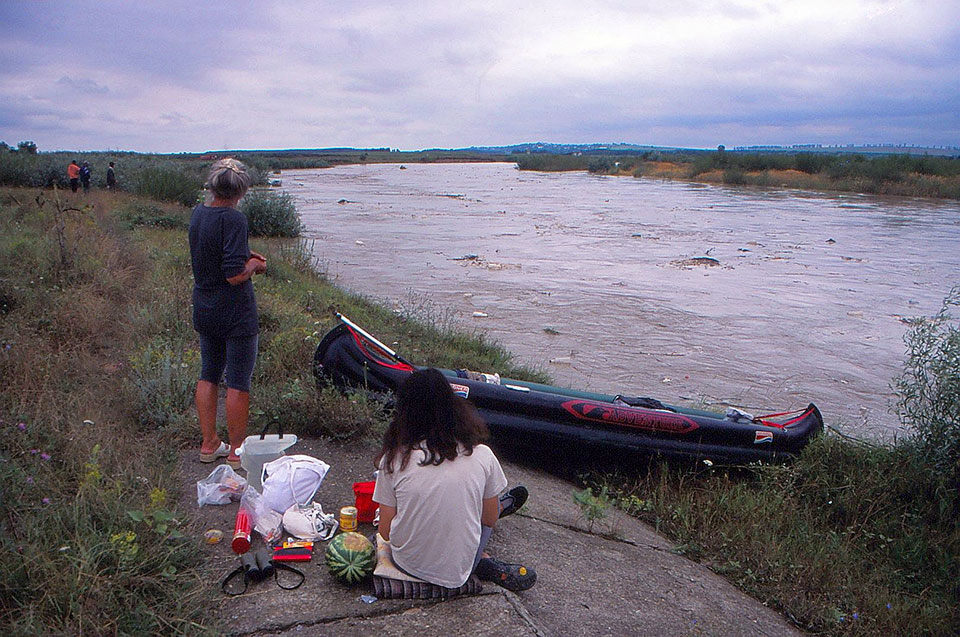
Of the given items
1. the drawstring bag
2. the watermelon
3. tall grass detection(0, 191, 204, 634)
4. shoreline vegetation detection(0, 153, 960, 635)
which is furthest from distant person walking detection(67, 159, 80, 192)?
the watermelon

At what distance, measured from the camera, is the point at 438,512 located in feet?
10.5

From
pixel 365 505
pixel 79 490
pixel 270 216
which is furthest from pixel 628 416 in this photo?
pixel 270 216

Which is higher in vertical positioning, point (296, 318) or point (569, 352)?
point (296, 318)

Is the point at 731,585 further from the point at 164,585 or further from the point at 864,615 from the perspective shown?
the point at 164,585

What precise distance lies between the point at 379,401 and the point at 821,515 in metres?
3.61

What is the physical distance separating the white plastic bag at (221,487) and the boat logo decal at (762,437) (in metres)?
4.11

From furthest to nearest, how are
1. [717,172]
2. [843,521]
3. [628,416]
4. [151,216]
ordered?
[717,172], [151,216], [628,416], [843,521]

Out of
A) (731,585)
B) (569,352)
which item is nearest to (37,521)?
(731,585)

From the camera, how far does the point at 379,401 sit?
19.2 feet

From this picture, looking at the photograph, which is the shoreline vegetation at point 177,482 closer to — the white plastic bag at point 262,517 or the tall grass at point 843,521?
the tall grass at point 843,521

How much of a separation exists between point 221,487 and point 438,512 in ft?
5.11

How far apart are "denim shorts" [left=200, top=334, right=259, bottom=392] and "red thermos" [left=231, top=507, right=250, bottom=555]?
0.96m

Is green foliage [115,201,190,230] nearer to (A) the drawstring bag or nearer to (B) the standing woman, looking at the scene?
(B) the standing woman

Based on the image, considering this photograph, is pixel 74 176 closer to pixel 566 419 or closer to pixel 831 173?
pixel 566 419
